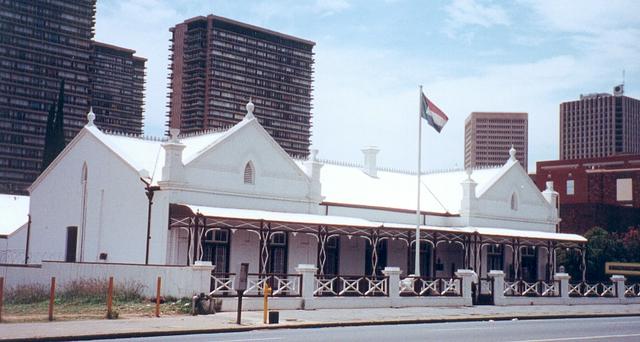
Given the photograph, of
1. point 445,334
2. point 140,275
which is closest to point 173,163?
point 140,275

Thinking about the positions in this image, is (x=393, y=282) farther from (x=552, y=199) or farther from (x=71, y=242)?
(x=552, y=199)

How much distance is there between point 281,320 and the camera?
24234 mm

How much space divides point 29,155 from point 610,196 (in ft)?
321

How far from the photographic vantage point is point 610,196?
3378 inches

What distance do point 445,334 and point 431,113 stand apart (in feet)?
59.3

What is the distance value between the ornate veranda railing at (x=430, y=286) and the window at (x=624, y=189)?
56518 millimetres

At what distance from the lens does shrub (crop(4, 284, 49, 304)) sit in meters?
29.9

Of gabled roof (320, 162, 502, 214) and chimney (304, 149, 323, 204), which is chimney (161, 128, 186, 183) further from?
gabled roof (320, 162, 502, 214)

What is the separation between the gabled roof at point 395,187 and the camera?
4078cm

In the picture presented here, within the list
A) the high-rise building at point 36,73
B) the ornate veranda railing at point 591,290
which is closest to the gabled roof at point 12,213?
the ornate veranda railing at point 591,290

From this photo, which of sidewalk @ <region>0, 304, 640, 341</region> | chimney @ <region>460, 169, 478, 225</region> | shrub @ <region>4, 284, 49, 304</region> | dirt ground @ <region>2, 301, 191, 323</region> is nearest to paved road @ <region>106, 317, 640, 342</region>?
sidewalk @ <region>0, 304, 640, 341</region>

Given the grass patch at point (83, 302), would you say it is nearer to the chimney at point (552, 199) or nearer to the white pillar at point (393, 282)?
the white pillar at point (393, 282)

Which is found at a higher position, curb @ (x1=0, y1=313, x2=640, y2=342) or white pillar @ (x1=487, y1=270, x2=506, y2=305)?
white pillar @ (x1=487, y1=270, x2=506, y2=305)

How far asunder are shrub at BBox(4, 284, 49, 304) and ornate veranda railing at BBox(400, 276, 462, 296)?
42.9 ft
